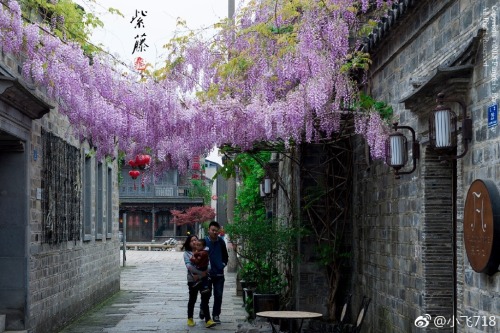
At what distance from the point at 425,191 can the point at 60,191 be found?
6.12 meters

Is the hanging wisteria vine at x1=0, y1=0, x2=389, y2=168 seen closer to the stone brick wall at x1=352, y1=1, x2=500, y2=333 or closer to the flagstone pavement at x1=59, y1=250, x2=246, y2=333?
the stone brick wall at x1=352, y1=1, x2=500, y2=333

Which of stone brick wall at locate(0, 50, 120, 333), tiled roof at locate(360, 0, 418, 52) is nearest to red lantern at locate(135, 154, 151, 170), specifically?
stone brick wall at locate(0, 50, 120, 333)

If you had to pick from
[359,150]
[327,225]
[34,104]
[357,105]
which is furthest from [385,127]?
[34,104]

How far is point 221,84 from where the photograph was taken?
10.4 meters

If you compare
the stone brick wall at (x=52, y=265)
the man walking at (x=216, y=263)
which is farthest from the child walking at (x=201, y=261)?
the stone brick wall at (x=52, y=265)

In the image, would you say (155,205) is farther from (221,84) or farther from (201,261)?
(221,84)

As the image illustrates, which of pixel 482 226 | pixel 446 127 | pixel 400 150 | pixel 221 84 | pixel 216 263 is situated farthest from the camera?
pixel 216 263

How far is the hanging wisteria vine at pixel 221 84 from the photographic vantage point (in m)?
9.18

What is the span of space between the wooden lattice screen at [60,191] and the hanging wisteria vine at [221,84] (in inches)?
39.8

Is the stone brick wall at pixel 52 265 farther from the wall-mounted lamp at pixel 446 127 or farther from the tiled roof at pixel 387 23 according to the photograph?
the wall-mounted lamp at pixel 446 127

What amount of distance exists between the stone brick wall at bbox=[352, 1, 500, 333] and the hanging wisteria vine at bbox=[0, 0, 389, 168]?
64 cm

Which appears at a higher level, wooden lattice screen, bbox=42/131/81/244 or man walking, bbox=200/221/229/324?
wooden lattice screen, bbox=42/131/81/244

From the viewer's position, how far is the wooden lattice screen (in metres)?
11.0

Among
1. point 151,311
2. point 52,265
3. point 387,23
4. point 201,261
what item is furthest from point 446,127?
point 151,311
